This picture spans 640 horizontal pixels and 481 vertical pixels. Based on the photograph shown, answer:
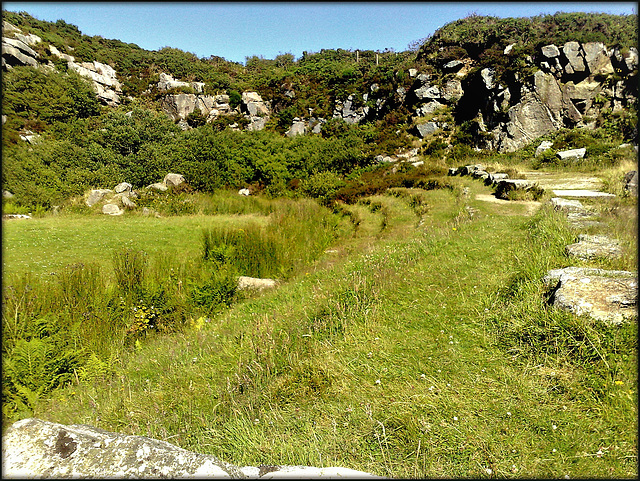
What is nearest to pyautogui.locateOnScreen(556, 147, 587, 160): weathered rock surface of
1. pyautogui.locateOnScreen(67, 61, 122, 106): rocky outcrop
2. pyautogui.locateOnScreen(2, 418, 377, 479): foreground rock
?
pyautogui.locateOnScreen(2, 418, 377, 479): foreground rock

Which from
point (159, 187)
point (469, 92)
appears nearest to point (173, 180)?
point (159, 187)

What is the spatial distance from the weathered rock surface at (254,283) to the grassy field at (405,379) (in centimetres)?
122

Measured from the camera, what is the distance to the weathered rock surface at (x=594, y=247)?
4489mm

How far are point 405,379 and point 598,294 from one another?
6.93 ft

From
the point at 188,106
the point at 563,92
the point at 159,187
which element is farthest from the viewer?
the point at 188,106

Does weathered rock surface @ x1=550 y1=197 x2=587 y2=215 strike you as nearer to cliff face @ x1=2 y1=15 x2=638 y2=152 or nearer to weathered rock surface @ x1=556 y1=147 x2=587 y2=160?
weathered rock surface @ x1=556 y1=147 x2=587 y2=160

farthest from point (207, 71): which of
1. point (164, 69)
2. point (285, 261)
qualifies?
point (285, 261)

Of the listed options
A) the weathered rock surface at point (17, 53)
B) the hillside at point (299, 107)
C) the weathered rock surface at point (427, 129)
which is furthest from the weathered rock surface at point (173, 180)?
the weathered rock surface at point (427, 129)

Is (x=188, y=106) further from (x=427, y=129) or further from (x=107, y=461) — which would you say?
(x=107, y=461)

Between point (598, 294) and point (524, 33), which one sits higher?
point (524, 33)

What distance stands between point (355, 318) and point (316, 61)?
42.2 metres

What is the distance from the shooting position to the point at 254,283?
7.43m

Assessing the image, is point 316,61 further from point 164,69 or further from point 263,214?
point 263,214

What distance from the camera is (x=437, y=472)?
6.60 feet
